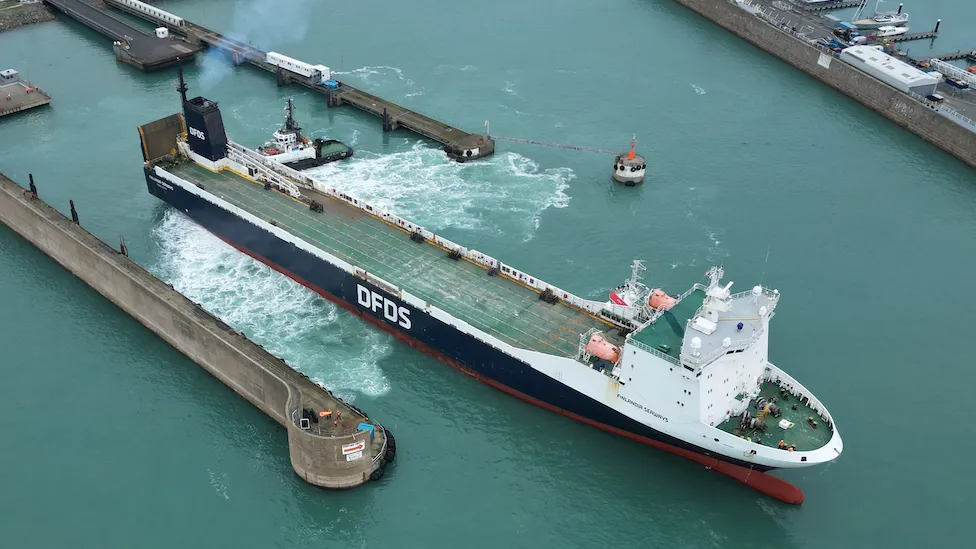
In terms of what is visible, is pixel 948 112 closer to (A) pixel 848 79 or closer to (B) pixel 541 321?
(A) pixel 848 79

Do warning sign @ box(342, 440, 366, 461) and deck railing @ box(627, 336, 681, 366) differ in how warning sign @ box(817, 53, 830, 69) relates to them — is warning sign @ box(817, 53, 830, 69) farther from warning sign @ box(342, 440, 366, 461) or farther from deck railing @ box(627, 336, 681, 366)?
warning sign @ box(342, 440, 366, 461)

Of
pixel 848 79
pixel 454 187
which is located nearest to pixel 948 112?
pixel 848 79

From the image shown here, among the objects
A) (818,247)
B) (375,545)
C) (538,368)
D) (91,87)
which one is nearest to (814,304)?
(818,247)

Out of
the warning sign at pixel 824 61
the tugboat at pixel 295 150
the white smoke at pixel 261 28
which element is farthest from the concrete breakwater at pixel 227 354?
the warning sign at pixel 824 61

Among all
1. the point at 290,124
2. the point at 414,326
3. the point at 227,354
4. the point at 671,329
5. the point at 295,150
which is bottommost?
the point at 414,326

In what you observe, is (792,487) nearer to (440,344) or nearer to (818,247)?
(440,344)
